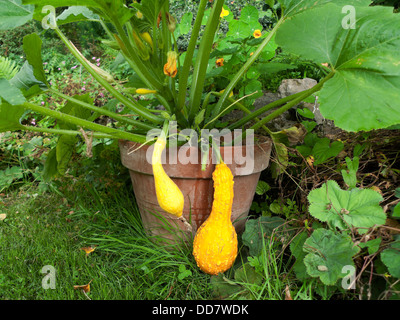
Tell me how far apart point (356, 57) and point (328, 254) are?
53cm

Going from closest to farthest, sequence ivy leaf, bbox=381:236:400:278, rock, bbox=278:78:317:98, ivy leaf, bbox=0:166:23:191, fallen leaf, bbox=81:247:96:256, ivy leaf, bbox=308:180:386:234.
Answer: ivy leaf, bbox=381:236:400:278, ivy leaf, bbox=308:180:386:234, fallen leaf, bbox=81:247:96:256, rock, bbox=278:78:317:98, ivy leaf, bbox=0:166:23:191

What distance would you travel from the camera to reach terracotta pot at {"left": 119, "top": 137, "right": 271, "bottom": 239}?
106 cm

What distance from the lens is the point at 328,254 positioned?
854mm

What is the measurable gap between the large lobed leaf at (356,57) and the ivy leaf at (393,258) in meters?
0.30

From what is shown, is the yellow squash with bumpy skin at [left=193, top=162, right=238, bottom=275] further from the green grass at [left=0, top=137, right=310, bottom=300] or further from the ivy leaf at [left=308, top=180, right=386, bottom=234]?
the ivy leaf at [left=308, top=180, right=386, bottom=234]

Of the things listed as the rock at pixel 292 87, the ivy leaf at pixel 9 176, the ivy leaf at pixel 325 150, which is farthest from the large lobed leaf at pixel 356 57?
the ivy leaf at pixel 9 176

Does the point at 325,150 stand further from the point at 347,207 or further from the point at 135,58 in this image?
the point at 135,58

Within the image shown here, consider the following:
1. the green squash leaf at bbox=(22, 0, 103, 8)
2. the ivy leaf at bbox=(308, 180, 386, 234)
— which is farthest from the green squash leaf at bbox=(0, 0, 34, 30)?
the ivy leaf at bbox=(308, 180, 386, 234)

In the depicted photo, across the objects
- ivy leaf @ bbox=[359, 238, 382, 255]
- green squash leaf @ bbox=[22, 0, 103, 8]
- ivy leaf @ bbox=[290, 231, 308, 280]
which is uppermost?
green squash leaf @ bbox=[22, 0, 103, 8]

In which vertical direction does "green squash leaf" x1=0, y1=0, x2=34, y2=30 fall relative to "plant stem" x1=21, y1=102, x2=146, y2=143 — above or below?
above

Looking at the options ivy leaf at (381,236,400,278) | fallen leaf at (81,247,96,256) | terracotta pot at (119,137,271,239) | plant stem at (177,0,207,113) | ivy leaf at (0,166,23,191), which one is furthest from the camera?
ivy leaf at (0,166,23,191)

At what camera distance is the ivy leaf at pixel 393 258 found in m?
0.76

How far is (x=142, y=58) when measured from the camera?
1060 mm

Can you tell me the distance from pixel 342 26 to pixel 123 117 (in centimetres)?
77
